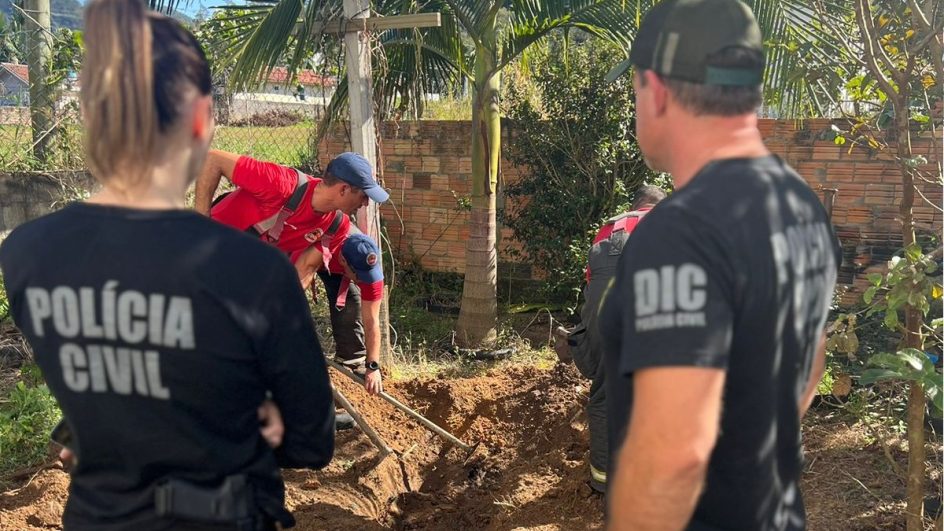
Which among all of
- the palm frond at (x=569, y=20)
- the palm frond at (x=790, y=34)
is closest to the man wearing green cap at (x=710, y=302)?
the palm frond at (x=790, y=34)

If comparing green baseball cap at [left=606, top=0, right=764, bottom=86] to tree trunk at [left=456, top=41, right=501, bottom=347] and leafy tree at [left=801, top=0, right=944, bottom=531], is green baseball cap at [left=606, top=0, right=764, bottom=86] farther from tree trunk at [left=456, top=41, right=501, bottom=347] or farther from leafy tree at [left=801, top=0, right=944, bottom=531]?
tree trunk at [left=456, top=41, right=501, bottom=347]

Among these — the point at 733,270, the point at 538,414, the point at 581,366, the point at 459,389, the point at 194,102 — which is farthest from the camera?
the point at 459,389

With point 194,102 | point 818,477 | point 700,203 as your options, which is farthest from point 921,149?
point 194,102

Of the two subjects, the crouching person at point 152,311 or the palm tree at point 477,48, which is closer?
the crouching person at point 152,311

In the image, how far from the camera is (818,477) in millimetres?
4090

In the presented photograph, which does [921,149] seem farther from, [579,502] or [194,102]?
[194,102]

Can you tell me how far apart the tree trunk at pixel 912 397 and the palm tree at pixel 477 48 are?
5.13ft

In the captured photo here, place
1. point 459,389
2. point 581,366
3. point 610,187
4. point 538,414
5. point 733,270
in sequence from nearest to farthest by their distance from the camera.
→ point 733,270 < point 581,366 < point 538,414 < point 459,389 < point 610,187

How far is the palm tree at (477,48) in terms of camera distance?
16.5ft

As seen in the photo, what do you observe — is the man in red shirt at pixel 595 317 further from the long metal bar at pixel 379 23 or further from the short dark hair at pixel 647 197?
the long metal bar at pixel 379 23

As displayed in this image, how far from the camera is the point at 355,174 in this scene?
13.9 feet

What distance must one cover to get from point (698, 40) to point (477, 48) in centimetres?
540

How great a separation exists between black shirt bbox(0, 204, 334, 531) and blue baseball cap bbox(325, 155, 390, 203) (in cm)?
274

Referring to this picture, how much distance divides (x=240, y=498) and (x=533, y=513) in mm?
2885
